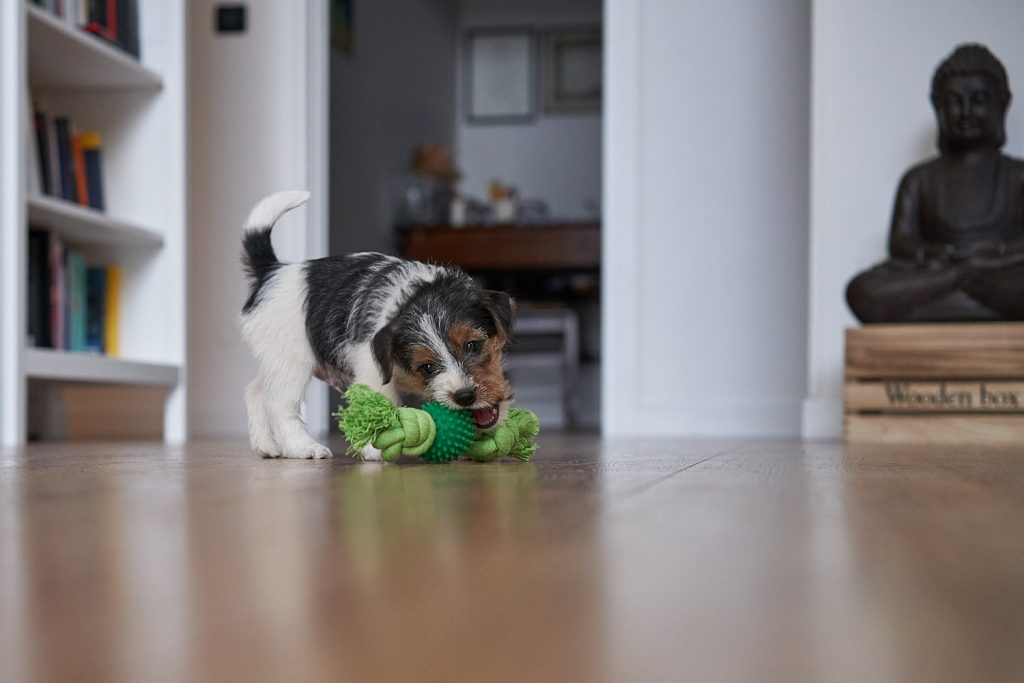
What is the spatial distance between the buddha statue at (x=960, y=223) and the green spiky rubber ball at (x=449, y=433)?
6.14ft

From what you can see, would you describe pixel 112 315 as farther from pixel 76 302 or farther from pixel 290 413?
pixel 290 413

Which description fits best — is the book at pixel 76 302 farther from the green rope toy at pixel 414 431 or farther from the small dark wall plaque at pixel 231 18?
the green rope toy at pixel 414 431

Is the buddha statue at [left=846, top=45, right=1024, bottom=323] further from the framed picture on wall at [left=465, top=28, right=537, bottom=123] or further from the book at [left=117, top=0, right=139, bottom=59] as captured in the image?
the framed picture on wall at [left=465, top=28, right=537, bottom=123]

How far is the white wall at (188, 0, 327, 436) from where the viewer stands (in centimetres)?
438

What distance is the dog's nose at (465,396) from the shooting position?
4.93 feet

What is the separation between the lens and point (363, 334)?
164 cm

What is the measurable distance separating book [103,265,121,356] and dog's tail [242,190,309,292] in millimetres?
1903

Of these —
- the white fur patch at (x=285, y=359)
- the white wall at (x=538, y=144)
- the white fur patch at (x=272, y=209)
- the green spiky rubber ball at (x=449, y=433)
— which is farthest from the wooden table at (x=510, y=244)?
the green spiky rubber ball at (x=449, y=433)

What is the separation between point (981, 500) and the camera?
864 millimetres

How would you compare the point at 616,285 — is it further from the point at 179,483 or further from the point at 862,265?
the point at 179,483

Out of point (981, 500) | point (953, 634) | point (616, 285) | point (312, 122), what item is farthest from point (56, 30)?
point (953, 634)

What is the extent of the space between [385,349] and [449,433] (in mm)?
147

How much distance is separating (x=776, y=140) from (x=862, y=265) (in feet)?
2.78

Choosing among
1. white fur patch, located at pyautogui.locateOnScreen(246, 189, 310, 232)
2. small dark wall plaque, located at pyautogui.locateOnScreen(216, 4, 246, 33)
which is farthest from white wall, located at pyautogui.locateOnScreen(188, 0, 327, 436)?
white fur patch, located at pyautogui.locateOnScreen(246, 189, 310, 232)
